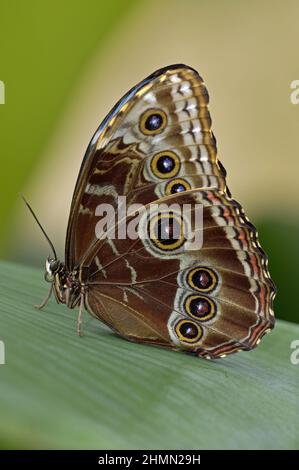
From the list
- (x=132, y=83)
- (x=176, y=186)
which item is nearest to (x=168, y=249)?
(x=176, y=186)

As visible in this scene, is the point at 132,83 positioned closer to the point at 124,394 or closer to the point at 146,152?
the point at 146,152

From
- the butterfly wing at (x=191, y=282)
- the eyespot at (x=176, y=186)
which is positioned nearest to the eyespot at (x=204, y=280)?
the butterfly wing at (x=191, y=282)

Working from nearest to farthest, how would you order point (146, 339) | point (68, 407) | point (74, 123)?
point (68, 407) < point (146, 339) < point (74, 123)

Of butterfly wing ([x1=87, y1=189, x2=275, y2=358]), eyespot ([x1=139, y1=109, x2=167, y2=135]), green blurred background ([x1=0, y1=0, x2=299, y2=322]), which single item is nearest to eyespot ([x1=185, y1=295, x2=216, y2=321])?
butterfly wing ([x1=87, y1=189, x2=275, y2=358])

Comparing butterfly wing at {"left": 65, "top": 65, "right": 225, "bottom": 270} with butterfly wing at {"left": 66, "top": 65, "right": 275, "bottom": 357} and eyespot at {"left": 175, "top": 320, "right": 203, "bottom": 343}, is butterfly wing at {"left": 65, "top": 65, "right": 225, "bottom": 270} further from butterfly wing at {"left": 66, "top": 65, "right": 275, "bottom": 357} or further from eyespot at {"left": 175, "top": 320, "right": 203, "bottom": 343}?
eyespot at {"left": 175, "top": 320, "right": 203, "bottom": 343}

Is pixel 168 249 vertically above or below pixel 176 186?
below
